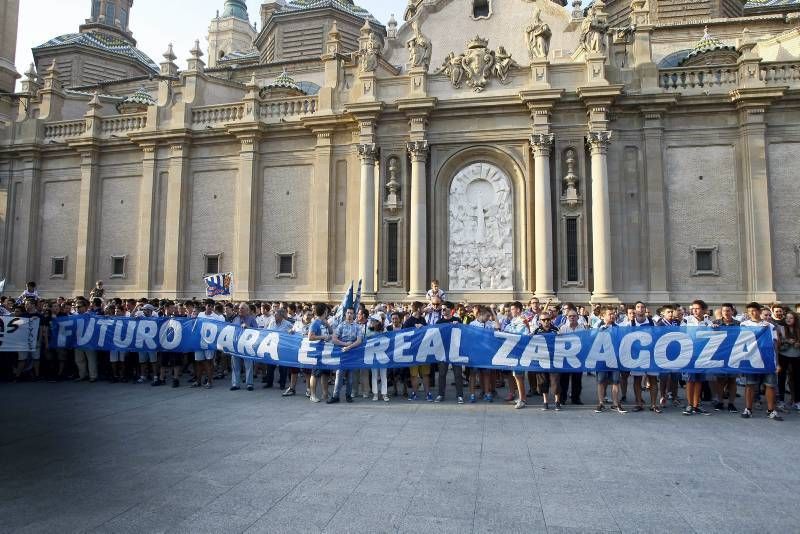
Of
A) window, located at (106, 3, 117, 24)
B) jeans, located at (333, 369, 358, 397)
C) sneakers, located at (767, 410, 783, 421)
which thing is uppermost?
window, located at (106, 3, 117, 24)

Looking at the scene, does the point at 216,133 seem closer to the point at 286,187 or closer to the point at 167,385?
the point at 286,187

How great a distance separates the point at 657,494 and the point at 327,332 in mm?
8262

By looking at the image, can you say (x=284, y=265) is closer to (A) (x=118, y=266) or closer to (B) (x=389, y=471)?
(A) (x=118, y=266)

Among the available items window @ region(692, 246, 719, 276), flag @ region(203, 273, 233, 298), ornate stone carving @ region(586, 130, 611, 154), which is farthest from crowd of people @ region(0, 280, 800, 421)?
ornate stone carving @ region(586, 130, 611, 154)

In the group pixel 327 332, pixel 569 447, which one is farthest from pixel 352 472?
pixel 327 332

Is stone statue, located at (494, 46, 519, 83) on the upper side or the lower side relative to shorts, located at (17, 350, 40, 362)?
upper

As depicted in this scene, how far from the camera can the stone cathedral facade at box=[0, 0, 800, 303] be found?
21547 millimetres

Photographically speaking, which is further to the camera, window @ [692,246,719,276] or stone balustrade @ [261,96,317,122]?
stone balustrade @ [261,96,317,122]

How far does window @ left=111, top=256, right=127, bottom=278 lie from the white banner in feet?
41.3

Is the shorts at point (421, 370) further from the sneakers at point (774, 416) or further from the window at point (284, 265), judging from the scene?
the window at point (284, 265)

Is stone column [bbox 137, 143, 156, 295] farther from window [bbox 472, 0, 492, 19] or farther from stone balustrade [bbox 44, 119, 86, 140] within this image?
window [bbox 472, 0, 492, 19]

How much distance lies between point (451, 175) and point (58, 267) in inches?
829

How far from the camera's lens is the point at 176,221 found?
2689 cm

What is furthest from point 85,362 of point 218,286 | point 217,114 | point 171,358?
point 217,114
